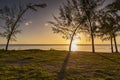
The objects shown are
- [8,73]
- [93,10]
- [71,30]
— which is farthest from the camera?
[71,30]

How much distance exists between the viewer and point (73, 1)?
4441cm

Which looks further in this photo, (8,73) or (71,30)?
(71,30)

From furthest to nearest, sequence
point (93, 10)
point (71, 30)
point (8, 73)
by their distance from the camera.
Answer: point (71, 30)
point (93, 10)
point (8, 73)

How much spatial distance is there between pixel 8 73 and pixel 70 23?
26322 mm

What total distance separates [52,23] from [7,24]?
839 centimetres

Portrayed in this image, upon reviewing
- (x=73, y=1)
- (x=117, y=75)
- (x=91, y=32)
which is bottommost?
(x=117, y=75)

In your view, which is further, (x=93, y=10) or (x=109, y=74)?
(x=93, y=10)

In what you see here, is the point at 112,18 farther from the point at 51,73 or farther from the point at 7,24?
the point at 51,73

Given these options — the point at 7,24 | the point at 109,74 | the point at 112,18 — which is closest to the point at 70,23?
the point at 112,18

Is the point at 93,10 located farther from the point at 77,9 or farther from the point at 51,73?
the point at 51,73

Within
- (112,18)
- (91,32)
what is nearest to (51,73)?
(91,32)

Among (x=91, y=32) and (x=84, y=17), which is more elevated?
(x=84, y=17)

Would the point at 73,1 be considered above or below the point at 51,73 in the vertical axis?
above

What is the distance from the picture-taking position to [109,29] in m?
43.0
